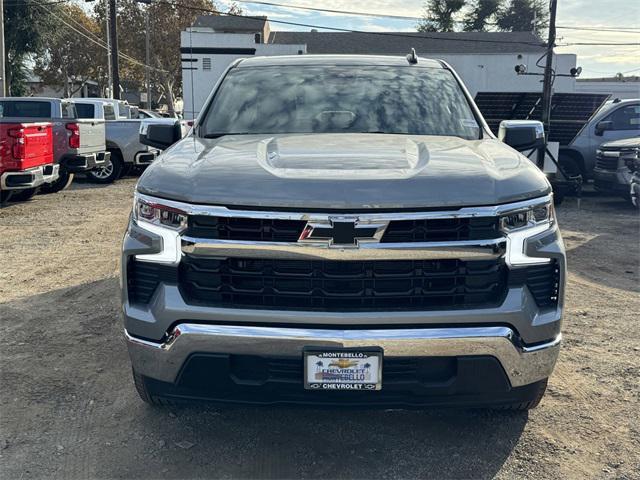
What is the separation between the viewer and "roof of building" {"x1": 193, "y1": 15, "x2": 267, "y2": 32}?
116ft

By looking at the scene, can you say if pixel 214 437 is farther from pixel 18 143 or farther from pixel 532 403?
pixel 18 143

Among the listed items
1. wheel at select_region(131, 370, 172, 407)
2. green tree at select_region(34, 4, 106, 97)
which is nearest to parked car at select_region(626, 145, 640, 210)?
wheel at select_region(131, 370, 172, 407)

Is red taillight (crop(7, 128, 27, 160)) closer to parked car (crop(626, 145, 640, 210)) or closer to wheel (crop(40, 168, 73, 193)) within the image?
wheel (crop(40, 168, 73, 193))

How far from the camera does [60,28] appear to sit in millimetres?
36906

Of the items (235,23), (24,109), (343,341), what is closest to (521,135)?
(343,341)

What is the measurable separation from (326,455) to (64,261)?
497 centimetres

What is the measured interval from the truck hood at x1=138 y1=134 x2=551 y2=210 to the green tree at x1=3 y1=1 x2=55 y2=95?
1295 inches

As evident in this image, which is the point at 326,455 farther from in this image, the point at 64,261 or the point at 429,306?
the point at 64,261

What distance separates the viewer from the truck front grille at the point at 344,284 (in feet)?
8.79

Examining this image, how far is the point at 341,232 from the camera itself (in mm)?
2605

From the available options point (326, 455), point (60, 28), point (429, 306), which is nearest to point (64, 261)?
point (326, 455)

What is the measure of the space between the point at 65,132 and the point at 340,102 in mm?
9401

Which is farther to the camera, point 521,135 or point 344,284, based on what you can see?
point 521,135

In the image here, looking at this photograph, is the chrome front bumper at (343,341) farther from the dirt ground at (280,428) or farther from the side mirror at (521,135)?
the side mirror at (521,135)
